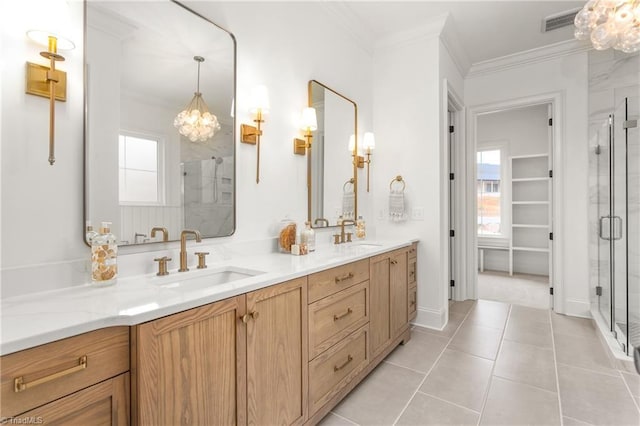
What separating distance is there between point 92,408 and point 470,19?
3.76 metres

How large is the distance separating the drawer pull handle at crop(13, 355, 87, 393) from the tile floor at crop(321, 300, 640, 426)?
4.34ft

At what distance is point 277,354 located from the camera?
4.59 ft

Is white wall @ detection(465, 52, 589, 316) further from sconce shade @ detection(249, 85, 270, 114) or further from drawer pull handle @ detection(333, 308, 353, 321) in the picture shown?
sconce shade @ detection(249, 85, 270, 114)

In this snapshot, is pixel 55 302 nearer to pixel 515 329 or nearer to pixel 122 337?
pixel 122 337

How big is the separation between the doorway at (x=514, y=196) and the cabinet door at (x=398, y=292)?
289 cm

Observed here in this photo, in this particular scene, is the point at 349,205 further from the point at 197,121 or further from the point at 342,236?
the point at 197,121

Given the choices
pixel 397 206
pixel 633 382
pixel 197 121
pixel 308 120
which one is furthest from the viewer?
pixel 397 206

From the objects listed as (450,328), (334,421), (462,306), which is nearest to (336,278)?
(334,421)

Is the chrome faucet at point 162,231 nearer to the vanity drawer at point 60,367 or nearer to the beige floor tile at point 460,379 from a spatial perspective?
the vanity drawer at point 60,367

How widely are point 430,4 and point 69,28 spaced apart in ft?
8.78

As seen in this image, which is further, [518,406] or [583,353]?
[583,353]

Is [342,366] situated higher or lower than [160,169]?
lower

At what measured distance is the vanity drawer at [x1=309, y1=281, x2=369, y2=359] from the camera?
1.63m

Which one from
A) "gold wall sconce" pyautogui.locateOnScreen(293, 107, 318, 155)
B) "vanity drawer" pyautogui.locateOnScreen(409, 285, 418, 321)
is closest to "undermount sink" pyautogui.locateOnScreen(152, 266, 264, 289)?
"gold wall sconce" pyautogui.locateOnScreen(293, 107, 318, 155)
